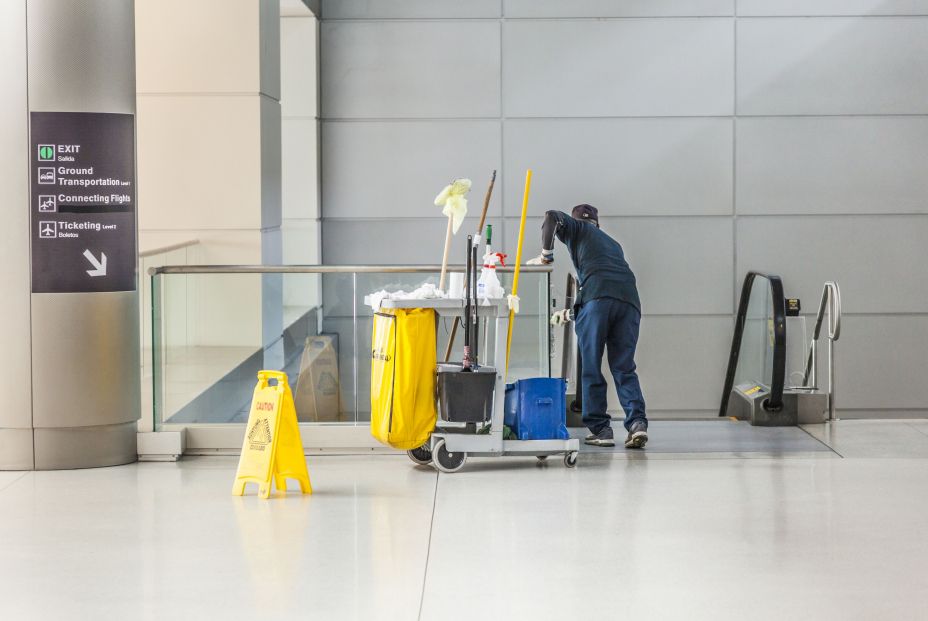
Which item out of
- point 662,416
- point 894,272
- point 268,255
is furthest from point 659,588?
point 894,272

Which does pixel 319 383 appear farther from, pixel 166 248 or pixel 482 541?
pixel 482 541

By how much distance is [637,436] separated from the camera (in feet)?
24.1

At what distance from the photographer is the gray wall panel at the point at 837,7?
36.5ft

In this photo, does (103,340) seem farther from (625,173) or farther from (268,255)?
(625,173)

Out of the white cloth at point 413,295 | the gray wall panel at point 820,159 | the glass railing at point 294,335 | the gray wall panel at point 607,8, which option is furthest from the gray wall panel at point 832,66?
the white cloth at point 413,295

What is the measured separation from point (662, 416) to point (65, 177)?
6416mm

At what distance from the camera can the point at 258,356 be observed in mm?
7285

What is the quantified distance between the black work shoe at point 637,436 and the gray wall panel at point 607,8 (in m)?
4.98

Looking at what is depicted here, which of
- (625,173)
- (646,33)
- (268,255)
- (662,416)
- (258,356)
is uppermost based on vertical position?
(646,33)

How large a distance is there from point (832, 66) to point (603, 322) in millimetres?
5103

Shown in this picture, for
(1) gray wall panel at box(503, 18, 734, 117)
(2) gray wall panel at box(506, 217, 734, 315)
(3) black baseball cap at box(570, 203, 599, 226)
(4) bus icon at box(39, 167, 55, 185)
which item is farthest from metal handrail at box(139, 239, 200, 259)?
(1) gray wall panel at box(503, 18, 734, 117)

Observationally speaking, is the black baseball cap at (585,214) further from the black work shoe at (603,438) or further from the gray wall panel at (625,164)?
the gray wall panel at (625,164)

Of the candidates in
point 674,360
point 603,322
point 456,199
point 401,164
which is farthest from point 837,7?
point 456,199

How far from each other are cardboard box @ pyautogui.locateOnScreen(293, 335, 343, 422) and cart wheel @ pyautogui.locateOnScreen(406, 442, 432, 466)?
2.21 ft
